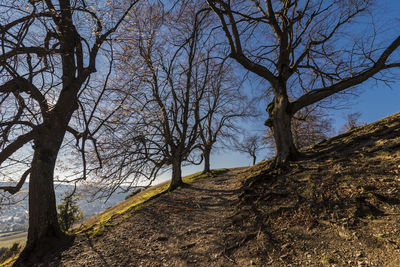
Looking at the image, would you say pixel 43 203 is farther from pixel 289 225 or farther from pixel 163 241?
pixel 289 225

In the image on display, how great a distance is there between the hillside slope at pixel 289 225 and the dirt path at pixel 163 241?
0.02 meters

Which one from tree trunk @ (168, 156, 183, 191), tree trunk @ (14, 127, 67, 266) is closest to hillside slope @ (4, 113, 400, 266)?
tree trunk @ (14, 127, 67, 266)

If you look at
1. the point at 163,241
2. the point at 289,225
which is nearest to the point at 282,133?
the point at 289,225

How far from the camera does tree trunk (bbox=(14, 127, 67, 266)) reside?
4.17 meters

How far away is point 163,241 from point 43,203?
3354 mm

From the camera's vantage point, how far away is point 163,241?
13.0 ft

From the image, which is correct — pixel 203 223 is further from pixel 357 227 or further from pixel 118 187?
pixel 118 187

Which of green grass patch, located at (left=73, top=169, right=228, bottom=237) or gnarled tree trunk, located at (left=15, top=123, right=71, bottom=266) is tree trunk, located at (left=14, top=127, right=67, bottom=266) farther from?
green grass patch, located at (left=73, top=169, right=228, bottom=237)

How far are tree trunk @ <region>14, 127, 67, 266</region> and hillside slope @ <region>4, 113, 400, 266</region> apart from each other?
0.50 m

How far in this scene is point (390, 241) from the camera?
6.73 ft

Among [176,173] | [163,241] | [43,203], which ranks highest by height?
[176,173]

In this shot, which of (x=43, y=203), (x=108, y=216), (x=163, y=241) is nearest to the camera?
(x=163, y=241)

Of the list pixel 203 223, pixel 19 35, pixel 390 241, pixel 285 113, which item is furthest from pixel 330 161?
pixel 19 35

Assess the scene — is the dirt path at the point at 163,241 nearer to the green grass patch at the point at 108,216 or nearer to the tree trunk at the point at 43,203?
the green grass patch at the point at 108,216
